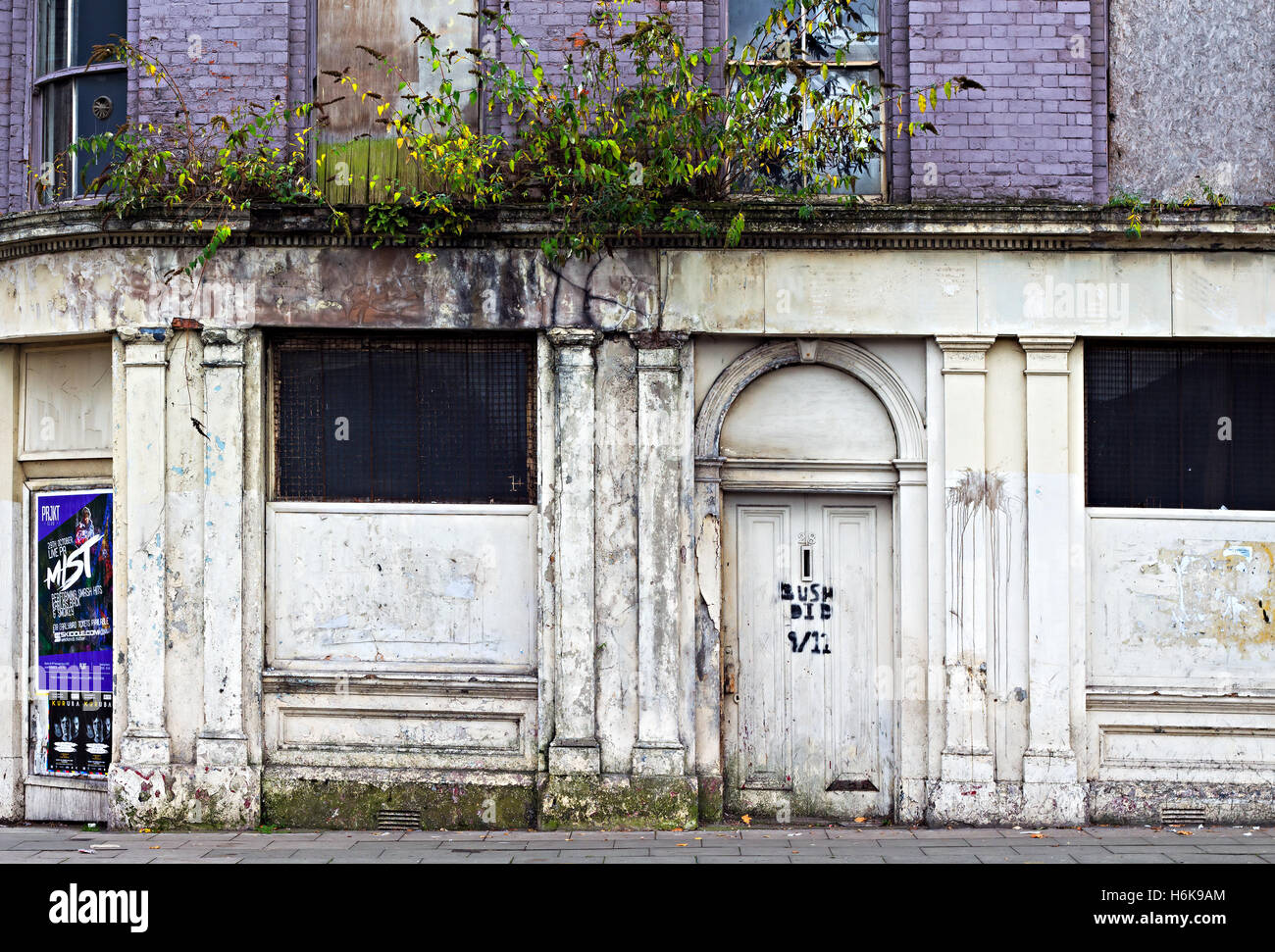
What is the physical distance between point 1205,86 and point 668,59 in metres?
4.25

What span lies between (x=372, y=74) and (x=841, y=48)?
3640mm

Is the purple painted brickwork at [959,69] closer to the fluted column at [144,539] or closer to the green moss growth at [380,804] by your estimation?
the fluted column at [144,539]

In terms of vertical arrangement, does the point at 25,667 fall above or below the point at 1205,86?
below

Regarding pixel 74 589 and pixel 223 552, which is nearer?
pixel 223 552

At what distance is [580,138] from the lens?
8.76 m

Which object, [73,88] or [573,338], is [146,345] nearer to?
[73,88]

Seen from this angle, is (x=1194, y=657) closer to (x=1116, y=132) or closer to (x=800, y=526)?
(x=800, y=526)

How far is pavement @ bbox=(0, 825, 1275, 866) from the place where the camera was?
802 centimetres

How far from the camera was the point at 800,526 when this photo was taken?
938 cm

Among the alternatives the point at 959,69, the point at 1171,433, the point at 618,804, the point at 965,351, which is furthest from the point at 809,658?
the point at 959,69

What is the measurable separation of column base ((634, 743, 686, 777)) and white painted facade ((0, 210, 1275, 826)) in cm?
2

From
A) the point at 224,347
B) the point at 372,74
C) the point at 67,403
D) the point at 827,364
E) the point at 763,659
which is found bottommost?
the point at 763,659

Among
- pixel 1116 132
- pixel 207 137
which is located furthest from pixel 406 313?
pixel 1116 132

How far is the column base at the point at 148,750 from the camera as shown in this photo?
895 cm
